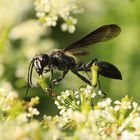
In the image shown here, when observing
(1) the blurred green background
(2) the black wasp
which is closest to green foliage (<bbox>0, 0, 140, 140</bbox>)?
(1) the blurred green background

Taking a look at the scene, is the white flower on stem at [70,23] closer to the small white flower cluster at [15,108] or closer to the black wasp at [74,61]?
the black wasp at [74,61]

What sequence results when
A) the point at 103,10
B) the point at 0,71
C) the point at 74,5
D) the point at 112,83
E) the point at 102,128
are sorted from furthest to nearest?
1. the point at 103,10
2. the point at 112,83
3. the point at 0,71
4. the point at 74,5
5. the point at 102,128

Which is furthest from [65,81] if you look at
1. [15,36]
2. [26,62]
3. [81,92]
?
[81,92]

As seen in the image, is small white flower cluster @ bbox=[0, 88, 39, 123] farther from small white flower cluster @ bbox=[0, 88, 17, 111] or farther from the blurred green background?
the blurred green background

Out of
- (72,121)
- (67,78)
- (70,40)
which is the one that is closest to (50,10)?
(67,78)

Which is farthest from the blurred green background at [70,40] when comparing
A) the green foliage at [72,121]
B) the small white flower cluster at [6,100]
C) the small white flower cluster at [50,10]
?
the green foliage at [72,121]

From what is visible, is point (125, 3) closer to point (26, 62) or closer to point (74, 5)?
point (26, 62)
